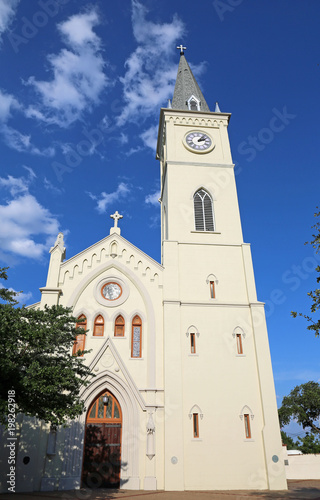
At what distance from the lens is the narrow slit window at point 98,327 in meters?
19.2

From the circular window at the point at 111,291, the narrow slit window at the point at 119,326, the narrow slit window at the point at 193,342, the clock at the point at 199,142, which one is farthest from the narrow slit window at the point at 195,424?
the clock at the point at 199,142

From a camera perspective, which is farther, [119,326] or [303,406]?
[303,406]

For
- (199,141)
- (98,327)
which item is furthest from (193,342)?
(199,141)

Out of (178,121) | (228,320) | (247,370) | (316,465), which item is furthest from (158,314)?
(178,121)

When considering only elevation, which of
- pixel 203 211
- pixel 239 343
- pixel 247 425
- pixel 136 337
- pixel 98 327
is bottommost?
pixel 247 425

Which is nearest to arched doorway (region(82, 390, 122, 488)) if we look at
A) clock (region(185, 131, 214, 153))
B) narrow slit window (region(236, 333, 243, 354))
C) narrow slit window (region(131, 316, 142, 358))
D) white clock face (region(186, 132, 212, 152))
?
narrow slit window (region(131, 316, 142, 358))

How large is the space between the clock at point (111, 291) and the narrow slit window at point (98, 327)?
3.98ft

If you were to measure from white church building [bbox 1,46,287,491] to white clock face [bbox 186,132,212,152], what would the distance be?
2.92 metres

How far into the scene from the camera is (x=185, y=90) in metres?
31.2

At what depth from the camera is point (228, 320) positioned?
65.4 feet

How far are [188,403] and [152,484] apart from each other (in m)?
3.64

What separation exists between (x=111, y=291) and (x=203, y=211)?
25.5 ft

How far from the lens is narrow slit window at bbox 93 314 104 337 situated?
19.2m

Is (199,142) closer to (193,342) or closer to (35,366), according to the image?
(193,342)
